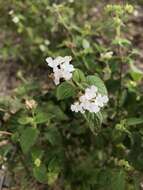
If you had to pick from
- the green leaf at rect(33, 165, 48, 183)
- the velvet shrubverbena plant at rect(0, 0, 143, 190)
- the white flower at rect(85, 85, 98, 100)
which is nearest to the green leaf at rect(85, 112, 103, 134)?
the velvet shrubverbena plant at rect(0, 0, 143, 190)

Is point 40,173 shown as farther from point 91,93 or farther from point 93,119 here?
point 91,93

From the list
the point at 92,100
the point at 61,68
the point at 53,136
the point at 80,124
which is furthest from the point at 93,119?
the point at 80,124

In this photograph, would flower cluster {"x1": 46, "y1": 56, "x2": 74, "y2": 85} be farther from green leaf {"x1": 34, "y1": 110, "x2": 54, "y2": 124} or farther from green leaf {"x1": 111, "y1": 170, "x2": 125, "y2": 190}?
green leaf {"x1": 111, "y1": 170, "x2": 125, "y2": 190}

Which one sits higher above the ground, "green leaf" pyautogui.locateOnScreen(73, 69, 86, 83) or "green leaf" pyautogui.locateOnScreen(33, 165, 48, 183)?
"green leaf" pyautogui.locateOnScreen(73, 69, 86, 83)

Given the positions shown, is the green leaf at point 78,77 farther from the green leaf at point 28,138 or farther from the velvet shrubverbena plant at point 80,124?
the green leaf at point 28,138

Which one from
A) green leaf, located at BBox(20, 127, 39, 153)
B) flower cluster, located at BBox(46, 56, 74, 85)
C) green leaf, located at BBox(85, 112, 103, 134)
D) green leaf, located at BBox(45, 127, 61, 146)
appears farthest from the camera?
green leaf, located at BBox(45, 127, 61, 146)

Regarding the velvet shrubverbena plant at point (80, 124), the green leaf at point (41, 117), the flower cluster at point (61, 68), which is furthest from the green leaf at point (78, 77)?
the green leaf at point (41, 117)

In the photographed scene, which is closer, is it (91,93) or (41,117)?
(91,93)

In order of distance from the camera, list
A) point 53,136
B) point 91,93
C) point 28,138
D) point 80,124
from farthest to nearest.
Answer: point 80,124, point 53,136, point 28,138, point 91,93
